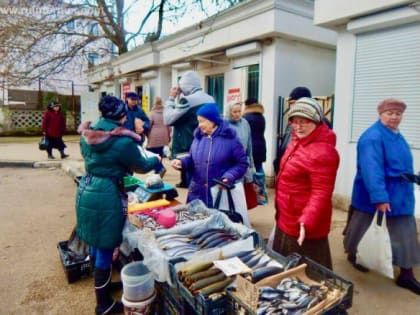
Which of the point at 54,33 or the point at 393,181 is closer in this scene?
the point at 393,181

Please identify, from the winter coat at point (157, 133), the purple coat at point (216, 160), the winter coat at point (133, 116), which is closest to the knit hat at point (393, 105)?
the purple coat at point (216, 160)

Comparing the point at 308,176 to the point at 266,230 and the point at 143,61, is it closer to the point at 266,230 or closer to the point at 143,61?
the point at 266,230

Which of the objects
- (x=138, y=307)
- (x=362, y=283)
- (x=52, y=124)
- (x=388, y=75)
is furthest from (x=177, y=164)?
(x=52, y=124)

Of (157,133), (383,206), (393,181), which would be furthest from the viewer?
(157,133)

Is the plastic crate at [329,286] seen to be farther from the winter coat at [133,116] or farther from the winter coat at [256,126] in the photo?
the winter coat at [133,116]

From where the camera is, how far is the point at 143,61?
1009 centimetres

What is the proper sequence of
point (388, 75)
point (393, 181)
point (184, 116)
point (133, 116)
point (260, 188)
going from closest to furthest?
1. point (393, 181)
2. point (184, 116)
3. point (260, 188)
4. point (388, 75)
5. point (133, 116)

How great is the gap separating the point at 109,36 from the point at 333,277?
521 inches

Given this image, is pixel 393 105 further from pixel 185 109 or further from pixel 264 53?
pixel 264 53

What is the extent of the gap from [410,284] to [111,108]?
2819 millimetres

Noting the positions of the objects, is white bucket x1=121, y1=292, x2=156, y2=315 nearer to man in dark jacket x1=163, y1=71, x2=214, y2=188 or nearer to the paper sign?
the paper sign

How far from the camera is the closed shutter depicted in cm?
401

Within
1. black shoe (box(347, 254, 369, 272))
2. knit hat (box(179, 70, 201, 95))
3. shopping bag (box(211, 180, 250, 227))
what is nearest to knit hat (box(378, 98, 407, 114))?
shopping bag (box(211, 180, 250, 227))

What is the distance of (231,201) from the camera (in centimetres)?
276
